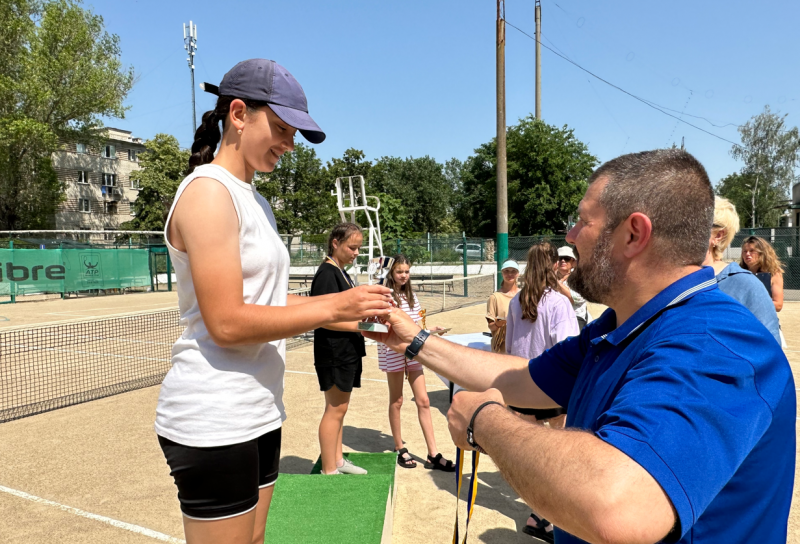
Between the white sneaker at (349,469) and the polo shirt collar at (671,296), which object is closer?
the polo shirt collar at (671,296)

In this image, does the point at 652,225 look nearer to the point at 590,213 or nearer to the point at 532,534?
the point at 590,213

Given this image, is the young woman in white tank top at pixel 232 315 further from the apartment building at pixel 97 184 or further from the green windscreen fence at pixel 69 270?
the apartment building at pixel 97 184

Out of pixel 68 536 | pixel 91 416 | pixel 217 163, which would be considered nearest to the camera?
pixel 217 163

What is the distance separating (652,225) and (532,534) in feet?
11.5

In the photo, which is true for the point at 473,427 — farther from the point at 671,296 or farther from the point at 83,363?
the point at 83,363

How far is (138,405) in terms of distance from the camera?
7.78 metres

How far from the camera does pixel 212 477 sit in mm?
1847

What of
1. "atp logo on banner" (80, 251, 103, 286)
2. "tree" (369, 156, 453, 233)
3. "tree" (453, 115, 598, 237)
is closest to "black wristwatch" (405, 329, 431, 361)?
"atp logo on banner" (80, 251, 103, 286)

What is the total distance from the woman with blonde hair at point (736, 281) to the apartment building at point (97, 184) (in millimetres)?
57749

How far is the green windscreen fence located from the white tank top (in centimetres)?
2501

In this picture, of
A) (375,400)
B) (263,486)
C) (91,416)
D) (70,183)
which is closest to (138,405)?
(91,416)

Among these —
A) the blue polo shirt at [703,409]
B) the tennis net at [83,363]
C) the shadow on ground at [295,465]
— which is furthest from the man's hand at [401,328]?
the tennis net at [83,363]

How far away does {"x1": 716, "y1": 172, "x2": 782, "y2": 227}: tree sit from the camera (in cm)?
6212

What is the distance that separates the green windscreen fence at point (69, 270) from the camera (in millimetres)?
22375
